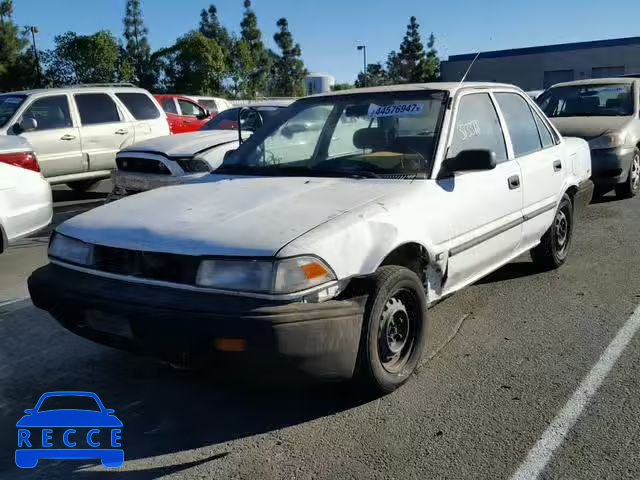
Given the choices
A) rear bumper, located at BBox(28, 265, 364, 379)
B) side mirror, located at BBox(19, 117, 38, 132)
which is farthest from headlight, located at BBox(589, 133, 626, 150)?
side mirror, located at BBox(19, 117, 38, 132)

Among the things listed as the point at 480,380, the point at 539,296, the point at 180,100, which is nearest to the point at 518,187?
the point at 539,296

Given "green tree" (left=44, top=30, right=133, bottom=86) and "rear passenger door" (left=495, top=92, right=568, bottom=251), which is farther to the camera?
"green tree" (left=44, top=30, right=133, bottom=86)

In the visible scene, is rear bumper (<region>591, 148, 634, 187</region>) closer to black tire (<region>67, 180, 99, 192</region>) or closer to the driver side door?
the driver side door

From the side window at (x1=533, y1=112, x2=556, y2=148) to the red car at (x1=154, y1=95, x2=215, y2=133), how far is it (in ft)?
34.0

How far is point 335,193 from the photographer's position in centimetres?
357

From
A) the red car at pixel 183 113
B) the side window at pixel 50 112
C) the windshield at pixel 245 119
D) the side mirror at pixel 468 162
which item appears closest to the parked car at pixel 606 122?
the windshield at pixel 245 119

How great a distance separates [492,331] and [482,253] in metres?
0.55

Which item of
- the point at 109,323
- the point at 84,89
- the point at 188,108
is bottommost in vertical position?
the point at 109,323

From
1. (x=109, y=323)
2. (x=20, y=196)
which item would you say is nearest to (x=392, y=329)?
(x=109, y=323)

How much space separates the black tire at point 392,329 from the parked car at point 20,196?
3.82 metres

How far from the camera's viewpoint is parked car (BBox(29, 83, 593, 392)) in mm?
2834

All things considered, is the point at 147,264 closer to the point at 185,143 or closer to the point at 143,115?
the point at 185,143

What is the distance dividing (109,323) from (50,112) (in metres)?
7.84

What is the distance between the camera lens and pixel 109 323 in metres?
3.03
